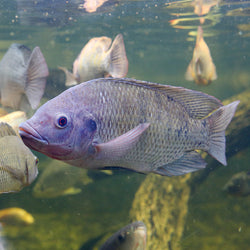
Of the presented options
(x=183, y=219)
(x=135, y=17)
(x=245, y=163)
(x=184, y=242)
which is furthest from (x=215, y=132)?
(x=135, y=17)

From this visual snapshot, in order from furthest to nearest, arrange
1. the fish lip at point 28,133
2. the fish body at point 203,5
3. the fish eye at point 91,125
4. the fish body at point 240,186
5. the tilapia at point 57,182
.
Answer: the fish body at point 203,5 < the tilapia at point 57,182 < the fish body at point 240,186 < the fish eye at point 91,125 < the fish lip at point 28,133

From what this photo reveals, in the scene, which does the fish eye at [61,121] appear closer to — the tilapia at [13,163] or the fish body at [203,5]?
the tilapia at [13,163]

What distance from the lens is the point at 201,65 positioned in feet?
16.3

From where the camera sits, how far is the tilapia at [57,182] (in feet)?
18.4

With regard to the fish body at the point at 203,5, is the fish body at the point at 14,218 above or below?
below

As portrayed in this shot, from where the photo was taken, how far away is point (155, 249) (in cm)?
377

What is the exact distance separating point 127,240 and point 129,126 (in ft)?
4.02

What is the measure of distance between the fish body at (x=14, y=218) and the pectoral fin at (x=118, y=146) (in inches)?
138

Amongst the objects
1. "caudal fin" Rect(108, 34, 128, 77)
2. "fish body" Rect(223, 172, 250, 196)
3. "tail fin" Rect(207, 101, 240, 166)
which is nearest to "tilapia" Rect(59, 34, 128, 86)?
"caudal fin" Rect(108, 34, 128, 77)

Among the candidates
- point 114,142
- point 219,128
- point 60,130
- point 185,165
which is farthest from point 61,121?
point 219,128

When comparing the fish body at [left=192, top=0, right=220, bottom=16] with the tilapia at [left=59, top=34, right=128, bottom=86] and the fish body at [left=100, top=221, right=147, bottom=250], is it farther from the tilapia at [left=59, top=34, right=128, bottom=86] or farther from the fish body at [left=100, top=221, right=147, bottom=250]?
the fish body at [left=100, top=221, right=147, bottom=250]

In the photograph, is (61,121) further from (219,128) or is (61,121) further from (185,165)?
(219,128)

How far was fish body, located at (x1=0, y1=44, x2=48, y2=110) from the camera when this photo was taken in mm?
3355

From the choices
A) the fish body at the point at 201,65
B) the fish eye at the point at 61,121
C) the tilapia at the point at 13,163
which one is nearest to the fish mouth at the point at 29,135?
the fish eye at the point at 61,121
